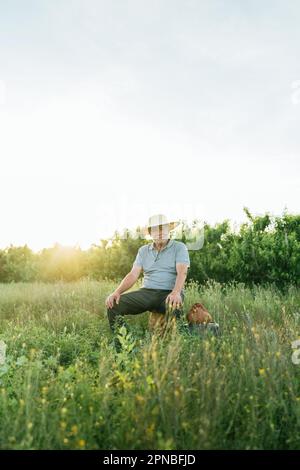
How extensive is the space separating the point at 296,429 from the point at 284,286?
6.54 meters

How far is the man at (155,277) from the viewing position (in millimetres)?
5648

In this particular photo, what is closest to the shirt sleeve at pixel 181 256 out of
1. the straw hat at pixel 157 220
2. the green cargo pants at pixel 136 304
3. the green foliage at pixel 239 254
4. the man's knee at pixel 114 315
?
the straw hat at pixel 157 220

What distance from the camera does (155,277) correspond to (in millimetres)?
5828

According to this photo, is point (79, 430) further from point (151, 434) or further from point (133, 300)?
point (133, 300)

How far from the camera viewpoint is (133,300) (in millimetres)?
5660

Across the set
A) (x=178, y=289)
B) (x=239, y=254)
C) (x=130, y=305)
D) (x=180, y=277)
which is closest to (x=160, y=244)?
(x=180, y=277)

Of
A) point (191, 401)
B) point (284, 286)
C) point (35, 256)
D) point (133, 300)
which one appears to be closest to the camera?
point (191, 401)

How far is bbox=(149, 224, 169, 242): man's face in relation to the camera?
5828 millimetres

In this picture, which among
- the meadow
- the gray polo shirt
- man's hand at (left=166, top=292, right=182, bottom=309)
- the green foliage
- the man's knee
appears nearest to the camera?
the meadow

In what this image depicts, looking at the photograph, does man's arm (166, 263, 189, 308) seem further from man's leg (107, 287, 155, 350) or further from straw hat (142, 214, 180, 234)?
straw hat (142, 214, 180, 234)

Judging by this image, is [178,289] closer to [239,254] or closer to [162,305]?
[162,305]

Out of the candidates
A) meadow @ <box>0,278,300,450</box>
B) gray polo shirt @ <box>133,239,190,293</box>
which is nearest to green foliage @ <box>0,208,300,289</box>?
gray polo shirt @ <box>133,239,190,293</box>

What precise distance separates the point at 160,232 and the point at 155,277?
1.94ft

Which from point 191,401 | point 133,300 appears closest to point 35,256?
point 133,300
